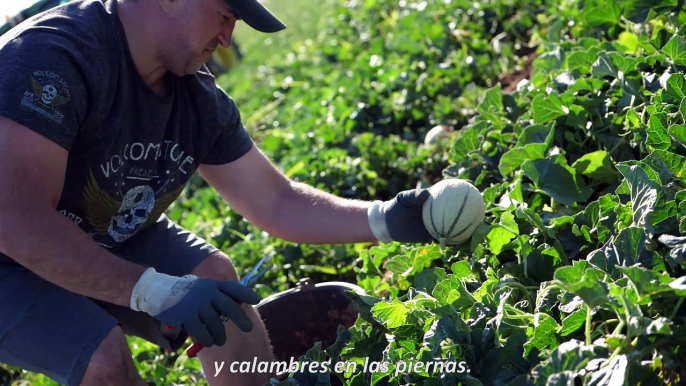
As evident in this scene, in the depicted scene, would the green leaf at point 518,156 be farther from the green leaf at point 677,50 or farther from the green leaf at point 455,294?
the green leaf at point 455,294

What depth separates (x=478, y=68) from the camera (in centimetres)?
529

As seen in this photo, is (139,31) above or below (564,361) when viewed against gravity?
above

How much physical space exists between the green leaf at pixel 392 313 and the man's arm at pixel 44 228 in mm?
822

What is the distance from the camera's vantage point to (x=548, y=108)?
322 centimetres

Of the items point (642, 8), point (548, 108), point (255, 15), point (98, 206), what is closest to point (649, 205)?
point (548, 108)

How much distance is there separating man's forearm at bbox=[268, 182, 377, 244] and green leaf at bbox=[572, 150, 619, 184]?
2.73 feet

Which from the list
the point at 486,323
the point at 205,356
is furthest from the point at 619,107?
the point at 205,356

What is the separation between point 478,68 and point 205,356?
10.2 ft

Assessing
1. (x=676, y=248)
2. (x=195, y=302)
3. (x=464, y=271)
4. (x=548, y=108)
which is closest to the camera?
(x=676, y=248)

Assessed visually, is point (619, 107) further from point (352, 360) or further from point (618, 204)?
point (352, 360)

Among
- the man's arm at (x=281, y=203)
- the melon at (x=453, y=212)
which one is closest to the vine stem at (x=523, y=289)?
the melon at (x=453, y=212)

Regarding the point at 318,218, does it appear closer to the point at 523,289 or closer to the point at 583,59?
the point at 523,289

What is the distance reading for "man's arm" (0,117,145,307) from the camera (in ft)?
7.83

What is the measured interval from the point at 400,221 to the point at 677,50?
1253mm
